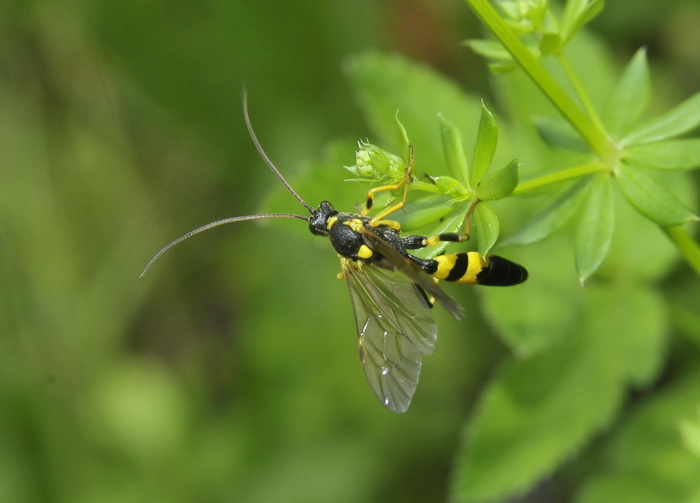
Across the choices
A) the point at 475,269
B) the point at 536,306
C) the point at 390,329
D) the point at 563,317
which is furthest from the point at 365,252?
the point at 563,317

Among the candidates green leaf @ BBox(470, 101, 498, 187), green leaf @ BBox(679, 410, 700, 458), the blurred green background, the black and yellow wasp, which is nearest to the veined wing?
the black and yellow wasp

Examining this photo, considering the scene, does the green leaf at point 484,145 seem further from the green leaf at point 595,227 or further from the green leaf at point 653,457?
the green leaf at point 653,457

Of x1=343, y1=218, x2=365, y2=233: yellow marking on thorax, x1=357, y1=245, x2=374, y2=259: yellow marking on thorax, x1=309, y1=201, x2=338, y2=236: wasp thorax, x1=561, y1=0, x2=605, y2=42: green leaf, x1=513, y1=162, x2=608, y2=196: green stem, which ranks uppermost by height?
x1=309, y1=201, x2=338, y2=236: wasp thorax

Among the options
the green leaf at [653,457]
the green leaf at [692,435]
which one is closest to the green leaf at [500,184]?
the green leaf at [692,435]

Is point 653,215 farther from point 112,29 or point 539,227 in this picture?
point 112,29

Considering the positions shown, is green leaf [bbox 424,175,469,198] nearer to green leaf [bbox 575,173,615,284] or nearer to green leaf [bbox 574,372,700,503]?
green leaf [bbox 575,173,615,284]

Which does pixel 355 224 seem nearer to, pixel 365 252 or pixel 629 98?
pixel 365 252

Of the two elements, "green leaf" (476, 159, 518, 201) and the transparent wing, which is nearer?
Answer: "green leaf" (476, 159, 518, 201)
